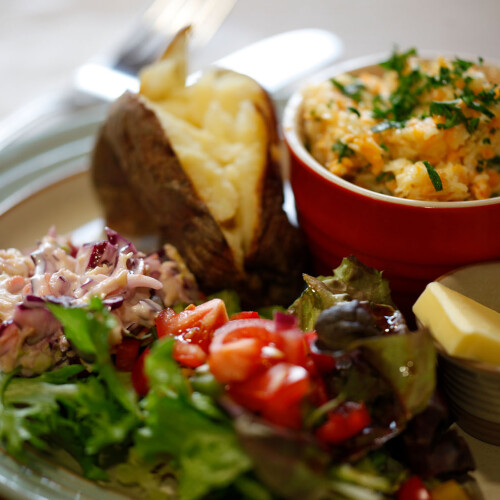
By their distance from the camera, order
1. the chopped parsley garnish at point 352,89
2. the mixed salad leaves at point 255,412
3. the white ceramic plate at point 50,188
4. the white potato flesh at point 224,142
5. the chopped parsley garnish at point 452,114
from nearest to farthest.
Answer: the mixed salad leaves at point 255,412, the chopped parsley garnish at point 452,114, the white potato flesh at point 224,142, the chopped parsley garnish at point 352,89, the white ceramic plate at point 50,188

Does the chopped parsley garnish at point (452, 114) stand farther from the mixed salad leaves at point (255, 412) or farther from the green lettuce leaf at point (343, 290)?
the mixed salad leaves at point (255, 412)

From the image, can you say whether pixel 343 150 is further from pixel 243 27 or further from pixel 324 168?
pixel 243 27

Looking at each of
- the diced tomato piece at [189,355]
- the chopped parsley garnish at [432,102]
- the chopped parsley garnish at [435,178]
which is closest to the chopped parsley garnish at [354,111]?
the chopped parsley garnish at [432,102]

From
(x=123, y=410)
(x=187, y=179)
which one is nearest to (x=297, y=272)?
(x=187, y=179)

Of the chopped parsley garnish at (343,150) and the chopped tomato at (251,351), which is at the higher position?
the chopped parsley garnish at (343,150)

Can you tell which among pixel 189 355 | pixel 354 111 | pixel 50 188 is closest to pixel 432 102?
pixel 354 111

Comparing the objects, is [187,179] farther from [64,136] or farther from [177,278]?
[64,136]
